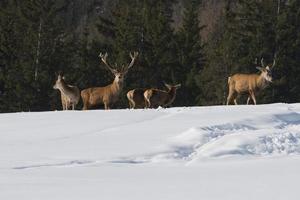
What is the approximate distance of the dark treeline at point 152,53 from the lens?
3206cm

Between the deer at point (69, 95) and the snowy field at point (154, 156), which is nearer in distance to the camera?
the snowy field at point (154, 156)

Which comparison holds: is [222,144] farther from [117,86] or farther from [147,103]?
[147,103]

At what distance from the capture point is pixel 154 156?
8633 millimetres

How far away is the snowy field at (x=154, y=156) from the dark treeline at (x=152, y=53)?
18.8 m

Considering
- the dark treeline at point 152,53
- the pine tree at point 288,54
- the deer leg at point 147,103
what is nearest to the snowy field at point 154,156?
the deer leg at point 147,103

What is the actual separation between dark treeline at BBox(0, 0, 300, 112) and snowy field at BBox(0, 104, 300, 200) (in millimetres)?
18760

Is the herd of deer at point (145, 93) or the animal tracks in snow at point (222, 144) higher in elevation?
the animal tracks in snow at point (222, 144)

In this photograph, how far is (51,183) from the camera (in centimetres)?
692

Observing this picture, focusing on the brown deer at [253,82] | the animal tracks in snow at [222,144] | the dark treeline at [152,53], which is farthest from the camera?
the dark treeline at [152,53]

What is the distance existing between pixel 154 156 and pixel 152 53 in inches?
1058

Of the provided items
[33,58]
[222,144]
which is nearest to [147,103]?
[222,144]

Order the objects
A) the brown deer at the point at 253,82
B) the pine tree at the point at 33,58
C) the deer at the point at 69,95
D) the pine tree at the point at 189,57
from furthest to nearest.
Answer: the pine tree at the point at 189,57
the pine tree at the point at 33,58
the brown deer at the point at 253,82
the deer at the point at 69,95

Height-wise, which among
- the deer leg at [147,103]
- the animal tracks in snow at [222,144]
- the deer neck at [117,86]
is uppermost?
the animal tracks in snow at [222,144]

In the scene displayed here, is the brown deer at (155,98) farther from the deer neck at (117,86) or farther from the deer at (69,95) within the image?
the deer at (69,95)
